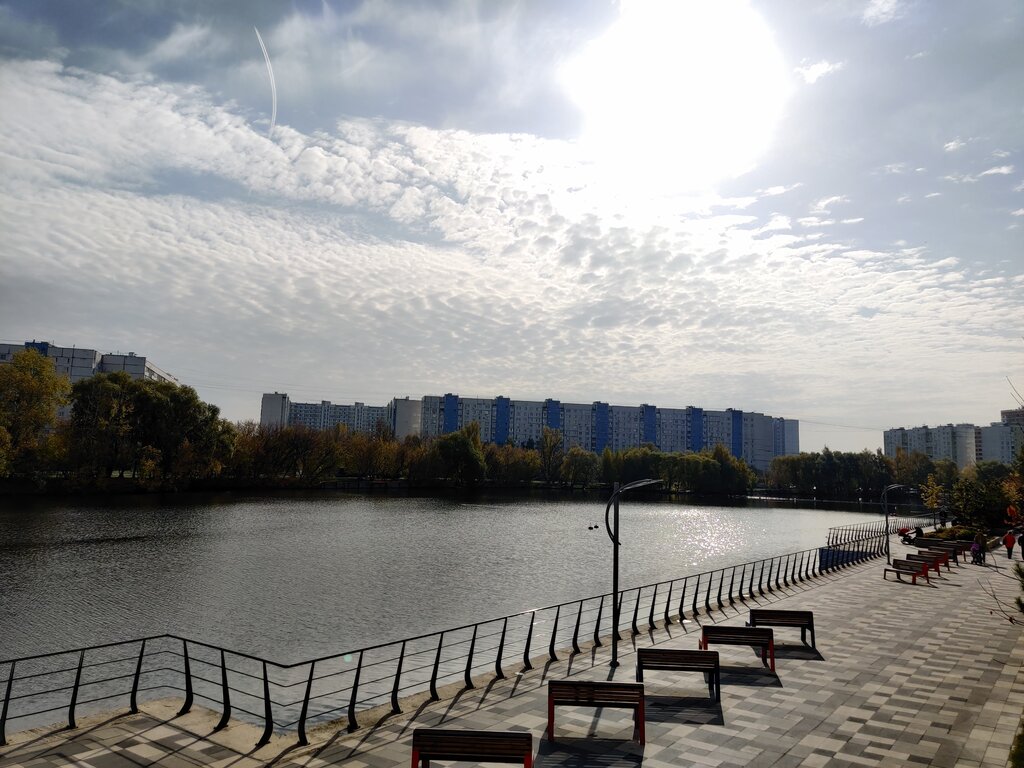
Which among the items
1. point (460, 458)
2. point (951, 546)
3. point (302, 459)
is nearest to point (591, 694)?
point (951, 546)

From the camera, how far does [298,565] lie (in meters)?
36.9

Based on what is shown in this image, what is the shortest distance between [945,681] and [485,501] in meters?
82.0

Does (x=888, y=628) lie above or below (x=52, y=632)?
above

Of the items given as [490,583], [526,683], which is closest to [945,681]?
[526,683]

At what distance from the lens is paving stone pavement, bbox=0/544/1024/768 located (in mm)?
9258

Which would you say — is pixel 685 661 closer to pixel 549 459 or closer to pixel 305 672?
pixel 305 672

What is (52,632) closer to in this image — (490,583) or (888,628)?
(490,583)

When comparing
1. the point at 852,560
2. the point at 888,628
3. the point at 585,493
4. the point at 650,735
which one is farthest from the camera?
the point at 585,493

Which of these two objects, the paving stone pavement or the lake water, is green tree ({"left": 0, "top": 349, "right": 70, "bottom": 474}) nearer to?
the lake water

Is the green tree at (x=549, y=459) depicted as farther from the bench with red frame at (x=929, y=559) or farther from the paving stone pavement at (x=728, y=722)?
the paving stone pavement at (x=728, y=722)

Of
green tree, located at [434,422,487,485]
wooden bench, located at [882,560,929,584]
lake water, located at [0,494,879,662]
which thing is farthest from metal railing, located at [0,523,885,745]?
green tree, located at [434,422,487,485]

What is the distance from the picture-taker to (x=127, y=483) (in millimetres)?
74500

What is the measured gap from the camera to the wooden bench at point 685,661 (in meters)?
11.9

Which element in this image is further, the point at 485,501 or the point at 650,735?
the point at 485,501
